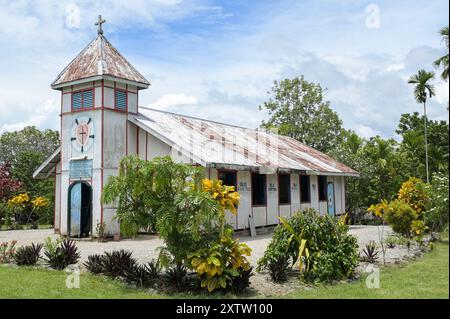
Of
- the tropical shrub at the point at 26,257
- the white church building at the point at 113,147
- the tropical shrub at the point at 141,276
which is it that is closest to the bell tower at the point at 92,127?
the white church building at the point at 113,147

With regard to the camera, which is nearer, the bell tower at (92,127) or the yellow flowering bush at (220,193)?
the yellow flowering bush at (220,193)

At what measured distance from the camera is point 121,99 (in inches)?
778

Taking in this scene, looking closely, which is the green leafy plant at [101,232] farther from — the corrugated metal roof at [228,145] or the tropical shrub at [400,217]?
the tropical shrub at [400,217]

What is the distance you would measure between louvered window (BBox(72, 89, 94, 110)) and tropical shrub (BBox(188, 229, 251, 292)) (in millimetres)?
11694

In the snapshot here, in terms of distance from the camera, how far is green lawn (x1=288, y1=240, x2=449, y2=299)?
859 cm

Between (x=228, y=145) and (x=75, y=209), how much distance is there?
711 centimetres

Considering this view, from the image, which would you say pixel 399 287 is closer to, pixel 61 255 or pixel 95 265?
pixel 95 265

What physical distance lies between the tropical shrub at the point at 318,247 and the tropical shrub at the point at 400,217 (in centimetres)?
660

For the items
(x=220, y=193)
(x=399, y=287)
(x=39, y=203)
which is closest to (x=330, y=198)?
(x=39, y=203)

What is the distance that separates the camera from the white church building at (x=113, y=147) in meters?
19.0
